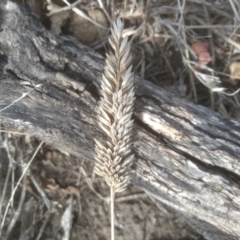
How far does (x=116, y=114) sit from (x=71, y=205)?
0.69m

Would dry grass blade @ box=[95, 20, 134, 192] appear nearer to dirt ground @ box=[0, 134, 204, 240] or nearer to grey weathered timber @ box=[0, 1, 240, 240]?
grey weathered timber @ box=[0, 1, 240, 240]

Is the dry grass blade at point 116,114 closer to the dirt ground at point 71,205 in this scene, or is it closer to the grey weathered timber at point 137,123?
the grey weathered timber at point 137,123

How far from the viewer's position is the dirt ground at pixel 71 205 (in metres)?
1.98

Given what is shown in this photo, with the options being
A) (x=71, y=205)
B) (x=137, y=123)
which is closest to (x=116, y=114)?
(x=137, y=123)

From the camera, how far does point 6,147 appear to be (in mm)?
1984

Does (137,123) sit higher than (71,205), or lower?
higher

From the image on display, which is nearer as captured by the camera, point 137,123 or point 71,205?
point 137,123

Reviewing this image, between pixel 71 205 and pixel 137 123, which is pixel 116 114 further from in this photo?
pixel 71 205

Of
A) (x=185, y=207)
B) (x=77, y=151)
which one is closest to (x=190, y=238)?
(x=185, y=207)

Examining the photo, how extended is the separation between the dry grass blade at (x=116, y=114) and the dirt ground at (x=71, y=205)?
0.47 meters

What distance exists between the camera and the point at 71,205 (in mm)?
2014

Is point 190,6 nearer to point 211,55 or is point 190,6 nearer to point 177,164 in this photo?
point 211,55

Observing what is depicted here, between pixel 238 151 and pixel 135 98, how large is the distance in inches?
16.8

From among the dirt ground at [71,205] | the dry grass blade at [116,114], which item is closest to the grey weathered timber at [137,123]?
the dry grass blade at [116,114]
